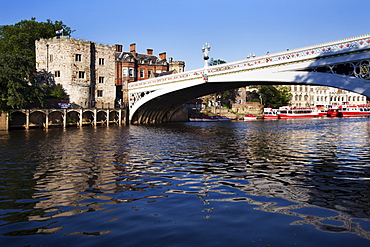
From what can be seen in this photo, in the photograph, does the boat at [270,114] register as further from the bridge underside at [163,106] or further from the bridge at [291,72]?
the bridge at [291,72]

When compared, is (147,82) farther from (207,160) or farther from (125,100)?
(207,160)

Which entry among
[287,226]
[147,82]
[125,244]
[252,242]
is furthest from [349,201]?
[147,82]

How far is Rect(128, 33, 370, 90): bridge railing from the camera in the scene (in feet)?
83.7

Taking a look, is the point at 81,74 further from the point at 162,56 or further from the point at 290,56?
the point at 290,56

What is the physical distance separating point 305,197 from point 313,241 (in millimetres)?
3208

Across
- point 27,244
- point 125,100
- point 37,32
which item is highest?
point 37,32

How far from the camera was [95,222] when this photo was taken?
297 inches

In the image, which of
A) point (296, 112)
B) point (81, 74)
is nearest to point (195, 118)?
point (81, 74)

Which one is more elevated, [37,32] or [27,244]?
[37,32]

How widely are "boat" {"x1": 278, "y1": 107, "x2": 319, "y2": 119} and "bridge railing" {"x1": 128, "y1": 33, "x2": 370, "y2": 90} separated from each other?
46.9 m

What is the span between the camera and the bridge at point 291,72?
25.3m

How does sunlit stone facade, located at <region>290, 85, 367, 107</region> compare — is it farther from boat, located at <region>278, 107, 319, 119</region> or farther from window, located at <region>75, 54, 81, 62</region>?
window, located at <region>75, 54, 81, 62</region>

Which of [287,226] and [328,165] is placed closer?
[287,226]

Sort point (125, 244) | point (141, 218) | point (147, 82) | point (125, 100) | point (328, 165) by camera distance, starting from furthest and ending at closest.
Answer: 1. point (125, 100)
2. point (147, 82)
3. point (328, 165)
4. point (141, 218)
5. point (125, 244)
